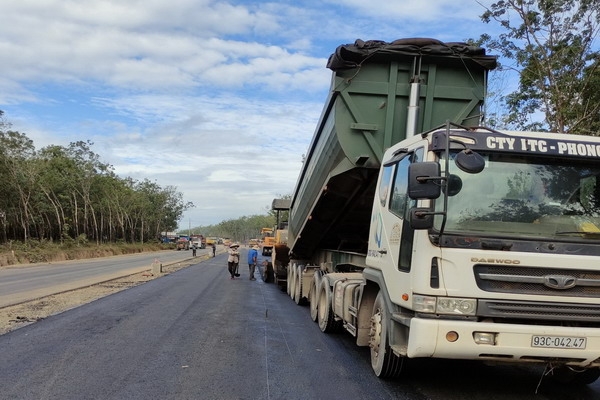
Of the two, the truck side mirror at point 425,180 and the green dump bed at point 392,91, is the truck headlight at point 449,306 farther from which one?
the green dump bed at point 392,91

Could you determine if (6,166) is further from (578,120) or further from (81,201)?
(578,120)

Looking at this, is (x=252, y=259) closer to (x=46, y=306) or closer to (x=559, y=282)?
(x=46, y=306)

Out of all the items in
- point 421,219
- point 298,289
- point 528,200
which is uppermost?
point 528,200

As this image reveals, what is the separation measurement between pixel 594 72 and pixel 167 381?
14070 mm

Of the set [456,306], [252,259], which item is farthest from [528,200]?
[252,259]

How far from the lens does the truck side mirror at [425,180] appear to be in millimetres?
4355

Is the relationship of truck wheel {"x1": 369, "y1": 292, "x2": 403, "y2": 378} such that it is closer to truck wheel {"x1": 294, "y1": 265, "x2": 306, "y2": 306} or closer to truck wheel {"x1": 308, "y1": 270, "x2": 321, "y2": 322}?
truck wheel {"x1": 308, "y1": 270, "x2": 321, "y2": 322}

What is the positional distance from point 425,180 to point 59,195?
49.3 meters

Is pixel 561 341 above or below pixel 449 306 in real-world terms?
below

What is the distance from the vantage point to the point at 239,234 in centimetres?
16650

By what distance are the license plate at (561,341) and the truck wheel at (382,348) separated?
1458mm

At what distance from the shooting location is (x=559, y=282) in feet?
14.6

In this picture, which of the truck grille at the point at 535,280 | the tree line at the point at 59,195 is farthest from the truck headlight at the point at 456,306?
the tree line at the point at 59,195

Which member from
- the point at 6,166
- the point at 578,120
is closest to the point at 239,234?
the point at 6,166
